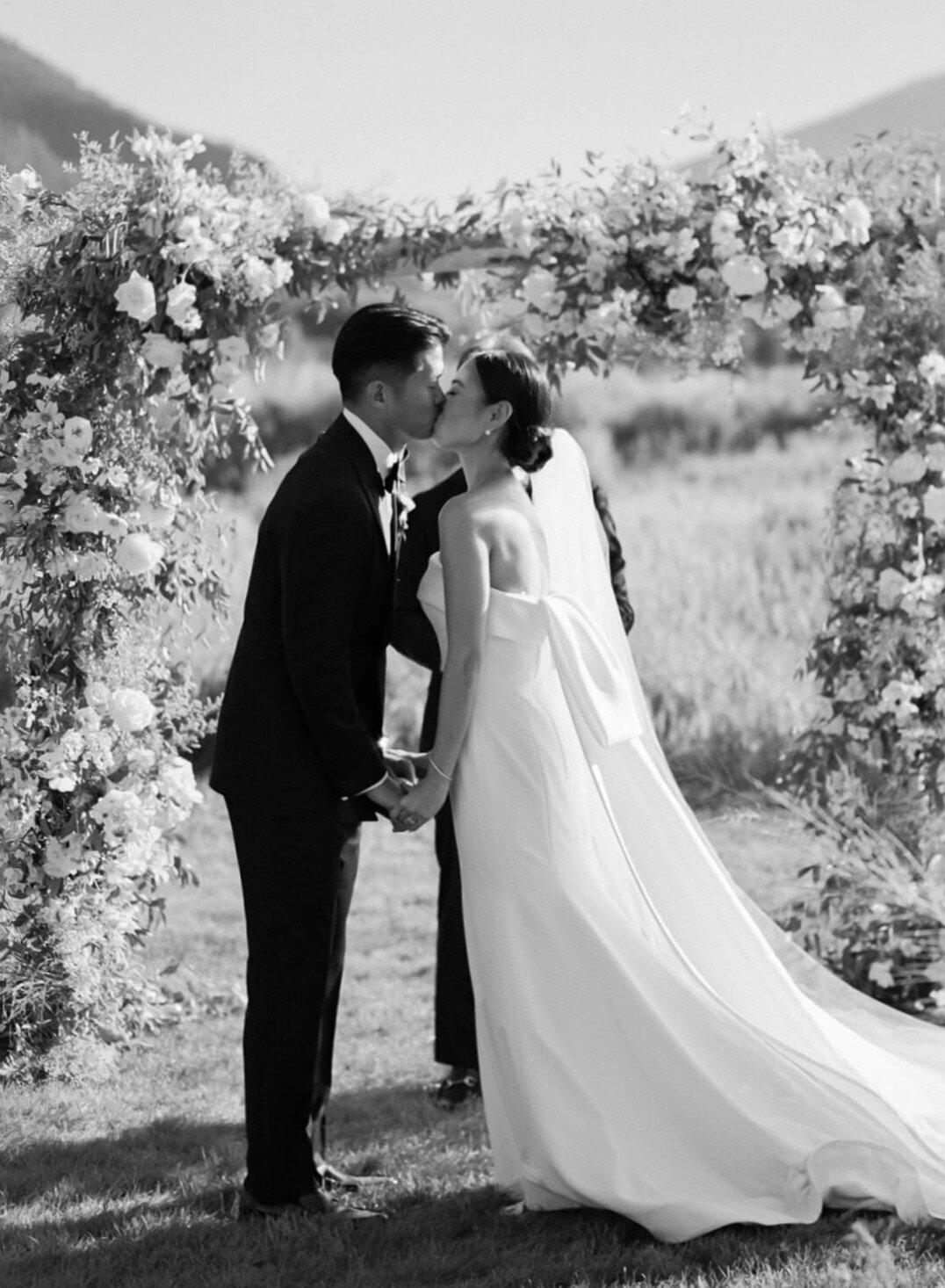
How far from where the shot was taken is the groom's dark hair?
3.38 metres

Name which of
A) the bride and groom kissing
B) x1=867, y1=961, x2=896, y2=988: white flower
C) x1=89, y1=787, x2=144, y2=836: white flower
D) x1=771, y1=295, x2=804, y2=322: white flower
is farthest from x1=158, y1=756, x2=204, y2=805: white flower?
x1=771, y1=295, x2=804, y2=322: white flower

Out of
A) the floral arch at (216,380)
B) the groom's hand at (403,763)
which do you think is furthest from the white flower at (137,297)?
the groom's hand at (403,763)

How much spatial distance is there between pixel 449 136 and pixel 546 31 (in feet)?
3.26

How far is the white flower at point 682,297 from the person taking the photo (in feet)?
16.4

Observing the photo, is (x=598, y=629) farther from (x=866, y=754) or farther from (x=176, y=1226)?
(x=866, y=754)

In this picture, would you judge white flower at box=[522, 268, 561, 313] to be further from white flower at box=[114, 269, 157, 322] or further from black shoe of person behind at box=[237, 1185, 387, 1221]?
black shoe of person behind at box=[237, 1185, 387, 1221]

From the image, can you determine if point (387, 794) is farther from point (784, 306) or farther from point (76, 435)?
point (784, 306)

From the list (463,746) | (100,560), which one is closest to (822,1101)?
(463,746)

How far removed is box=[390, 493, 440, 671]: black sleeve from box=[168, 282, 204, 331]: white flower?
0.87 meters

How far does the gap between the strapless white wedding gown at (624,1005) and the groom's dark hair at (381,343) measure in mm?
459

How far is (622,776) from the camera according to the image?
354 centimetres

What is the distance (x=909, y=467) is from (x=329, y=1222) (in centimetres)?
325

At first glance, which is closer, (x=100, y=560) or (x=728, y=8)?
(x=100, y=560)

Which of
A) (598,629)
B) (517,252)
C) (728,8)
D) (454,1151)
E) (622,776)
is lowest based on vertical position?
(454,1151)
